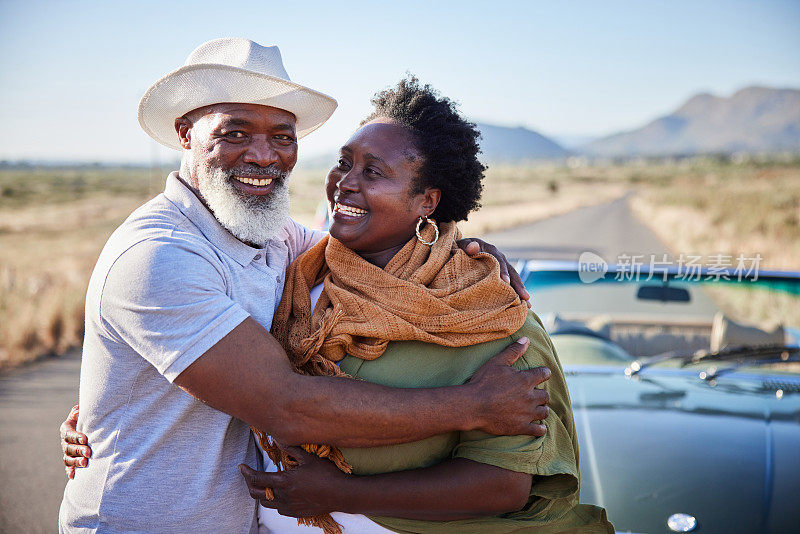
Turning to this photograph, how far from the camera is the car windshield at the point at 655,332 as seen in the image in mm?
3518

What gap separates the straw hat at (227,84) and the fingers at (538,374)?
120 centimetres

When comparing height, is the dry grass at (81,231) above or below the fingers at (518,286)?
below

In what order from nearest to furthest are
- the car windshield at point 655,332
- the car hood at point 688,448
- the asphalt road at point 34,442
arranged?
the car hood at point 688,448, the car windshield at point 655,332, the asphalt road at point 34,442

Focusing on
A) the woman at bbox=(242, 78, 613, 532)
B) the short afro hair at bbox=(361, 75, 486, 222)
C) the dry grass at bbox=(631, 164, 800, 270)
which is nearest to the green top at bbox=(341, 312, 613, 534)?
the woman at bbox=(242, 78, 613, 532)

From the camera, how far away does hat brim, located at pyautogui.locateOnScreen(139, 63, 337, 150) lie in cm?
229

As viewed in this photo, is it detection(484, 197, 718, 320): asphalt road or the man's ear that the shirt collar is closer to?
the man's ear

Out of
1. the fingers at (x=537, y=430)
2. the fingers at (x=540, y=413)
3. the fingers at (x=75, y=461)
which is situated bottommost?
the fingers at (x=75, y=461)

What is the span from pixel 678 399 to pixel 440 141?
174cm

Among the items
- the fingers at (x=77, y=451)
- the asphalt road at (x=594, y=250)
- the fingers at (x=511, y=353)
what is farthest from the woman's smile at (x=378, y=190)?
the asphalt road at (x=594, y=250)

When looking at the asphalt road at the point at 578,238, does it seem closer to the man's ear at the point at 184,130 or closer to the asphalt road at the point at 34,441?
the asphalt road at the point at 34,441

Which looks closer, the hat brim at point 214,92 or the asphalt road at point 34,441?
the hat brim at point 214,92

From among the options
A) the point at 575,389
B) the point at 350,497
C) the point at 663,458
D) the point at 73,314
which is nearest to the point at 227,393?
the point at 350,497

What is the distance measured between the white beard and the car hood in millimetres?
1420

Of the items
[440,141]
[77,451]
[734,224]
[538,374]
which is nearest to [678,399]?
[538,374]
